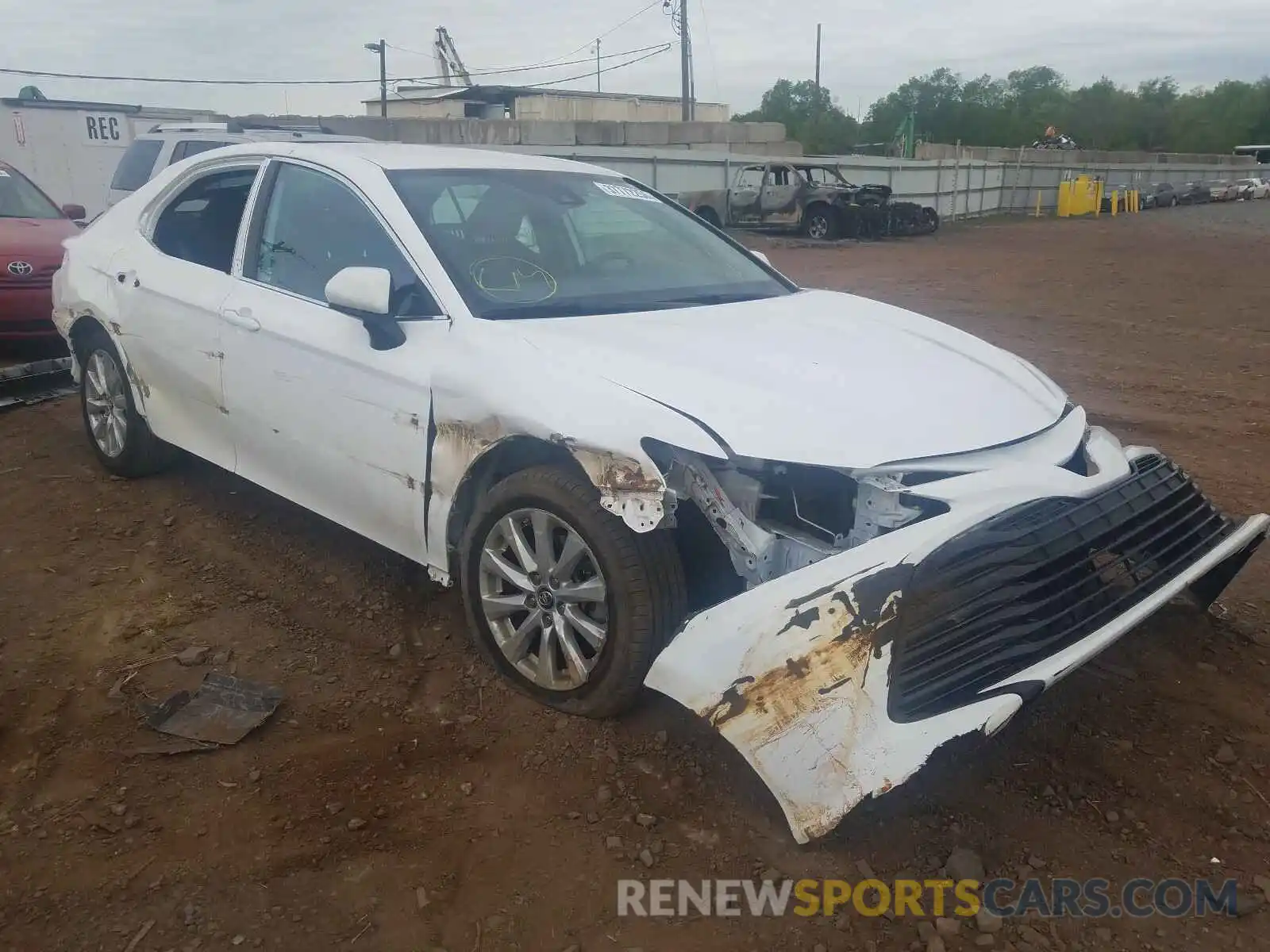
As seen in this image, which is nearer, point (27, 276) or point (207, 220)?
point (207, 220)

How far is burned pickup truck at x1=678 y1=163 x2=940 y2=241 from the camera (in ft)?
72.6

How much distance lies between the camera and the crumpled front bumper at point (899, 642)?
7.59ft

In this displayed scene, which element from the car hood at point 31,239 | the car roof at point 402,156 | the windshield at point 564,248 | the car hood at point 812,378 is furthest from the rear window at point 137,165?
the car hood at point 812,378

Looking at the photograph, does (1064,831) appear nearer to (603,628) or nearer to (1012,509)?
(1012,509)

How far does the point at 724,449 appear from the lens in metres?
2.54

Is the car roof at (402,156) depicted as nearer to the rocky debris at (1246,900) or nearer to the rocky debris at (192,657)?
the rocky debris at (192,657)

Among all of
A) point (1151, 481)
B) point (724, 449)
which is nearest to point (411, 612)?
point (724, 449)

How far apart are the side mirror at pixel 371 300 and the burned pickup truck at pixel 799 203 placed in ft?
63.4

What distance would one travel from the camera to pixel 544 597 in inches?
118

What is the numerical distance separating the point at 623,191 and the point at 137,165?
29.4ft

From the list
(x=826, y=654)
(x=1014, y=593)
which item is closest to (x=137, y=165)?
(x=826, y=654)

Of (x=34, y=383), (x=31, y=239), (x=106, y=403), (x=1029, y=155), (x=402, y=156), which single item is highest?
(x=1029, y=155)

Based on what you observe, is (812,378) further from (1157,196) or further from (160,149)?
(1157,196)

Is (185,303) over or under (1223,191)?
over
